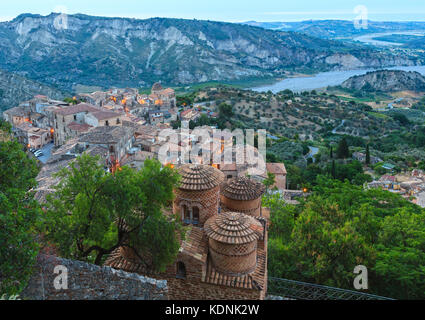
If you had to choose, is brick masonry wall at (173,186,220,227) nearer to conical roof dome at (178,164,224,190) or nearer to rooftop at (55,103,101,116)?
conical roof dome at (178,164,224,190)

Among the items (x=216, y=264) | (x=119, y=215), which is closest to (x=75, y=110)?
(x=119, y=215)

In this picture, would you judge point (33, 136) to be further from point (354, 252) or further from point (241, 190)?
point (354, 252)

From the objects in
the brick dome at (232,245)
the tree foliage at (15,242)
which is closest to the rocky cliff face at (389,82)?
the brick dome at (232,245)

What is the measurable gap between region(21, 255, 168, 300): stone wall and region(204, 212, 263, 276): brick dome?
10.2ft

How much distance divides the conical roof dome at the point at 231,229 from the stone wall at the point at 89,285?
316 centimetres

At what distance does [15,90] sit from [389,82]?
16415cm

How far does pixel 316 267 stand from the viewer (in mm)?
17719

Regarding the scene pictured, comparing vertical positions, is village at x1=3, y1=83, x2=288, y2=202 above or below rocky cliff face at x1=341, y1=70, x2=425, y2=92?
below

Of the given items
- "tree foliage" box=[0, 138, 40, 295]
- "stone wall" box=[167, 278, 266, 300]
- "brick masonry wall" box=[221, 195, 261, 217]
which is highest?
"tree foliage" box=[0, 138, 40, 295]

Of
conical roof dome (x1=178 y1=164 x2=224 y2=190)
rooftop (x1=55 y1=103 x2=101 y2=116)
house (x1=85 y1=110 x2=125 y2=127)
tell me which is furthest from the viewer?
rooftop (x1=55 y1=103 x2=101 y2=116)

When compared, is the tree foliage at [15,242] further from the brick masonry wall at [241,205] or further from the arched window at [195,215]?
the brick masonry wall at [241,205]

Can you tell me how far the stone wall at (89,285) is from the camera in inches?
404

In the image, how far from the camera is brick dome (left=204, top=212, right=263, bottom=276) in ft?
43.0

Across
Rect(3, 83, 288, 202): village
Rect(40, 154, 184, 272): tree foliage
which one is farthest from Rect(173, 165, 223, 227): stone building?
Rect(3, 83, 288, 202): village
